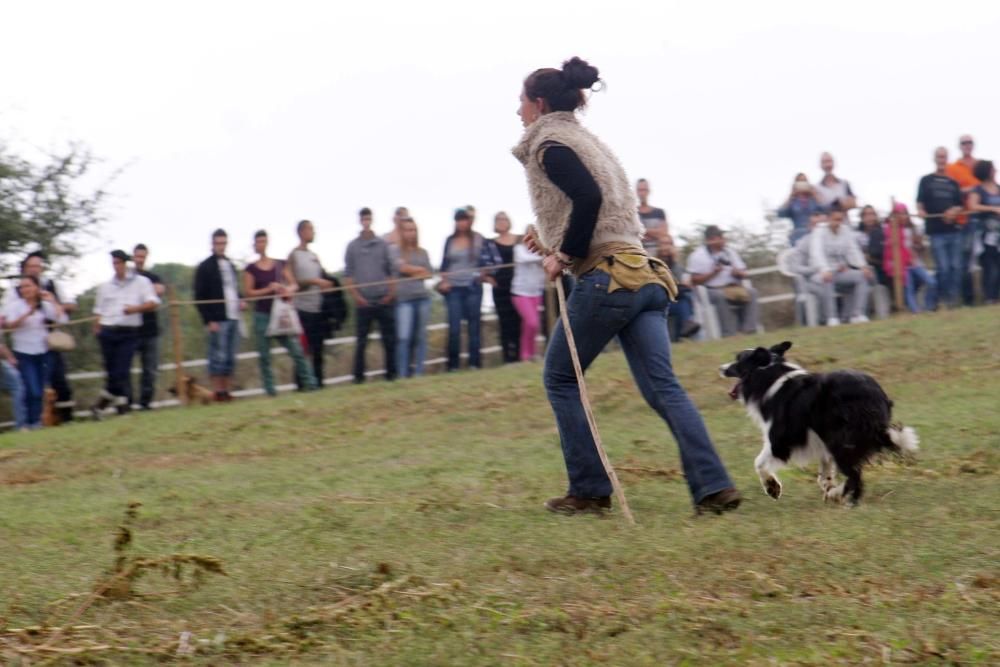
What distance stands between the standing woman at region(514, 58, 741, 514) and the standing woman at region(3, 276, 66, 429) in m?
8.38

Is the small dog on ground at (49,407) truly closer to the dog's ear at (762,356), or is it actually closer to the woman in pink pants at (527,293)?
the woman in pink pants at (527,293)

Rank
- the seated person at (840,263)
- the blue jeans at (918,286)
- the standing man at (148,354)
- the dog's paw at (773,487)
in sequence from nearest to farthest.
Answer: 1. the dog's paw at (773,487)
2. the standing man at (148,354)
3. the seated person at (840,263)
4. the blue jeans at (918,286)

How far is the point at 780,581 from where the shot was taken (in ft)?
17.1

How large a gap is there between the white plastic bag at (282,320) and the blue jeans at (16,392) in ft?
8.06

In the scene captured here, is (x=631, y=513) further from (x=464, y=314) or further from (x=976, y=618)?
(x=464, y=314)

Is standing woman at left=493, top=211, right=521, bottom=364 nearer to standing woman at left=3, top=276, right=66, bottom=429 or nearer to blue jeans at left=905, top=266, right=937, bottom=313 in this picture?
standing woman at left=3, top=276, right=66, bottom=429

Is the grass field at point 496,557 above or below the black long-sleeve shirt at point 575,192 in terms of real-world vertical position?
below

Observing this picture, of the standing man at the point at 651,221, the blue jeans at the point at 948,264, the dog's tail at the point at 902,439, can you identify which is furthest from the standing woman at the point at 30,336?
the blue jeans at the point at 948,264

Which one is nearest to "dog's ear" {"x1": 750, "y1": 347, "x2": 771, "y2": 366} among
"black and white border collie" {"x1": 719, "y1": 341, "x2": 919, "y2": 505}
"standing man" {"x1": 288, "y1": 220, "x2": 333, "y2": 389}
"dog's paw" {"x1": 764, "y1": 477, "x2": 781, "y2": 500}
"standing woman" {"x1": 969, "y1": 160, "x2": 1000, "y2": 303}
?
"black and white border collie" {"x1": 719, "y1": 341, "x2": 919, "y2": 505}

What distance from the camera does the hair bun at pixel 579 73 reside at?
6641mm

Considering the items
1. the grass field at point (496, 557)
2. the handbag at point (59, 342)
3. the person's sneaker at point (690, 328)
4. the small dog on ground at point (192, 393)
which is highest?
the handbag at point (59, 342)

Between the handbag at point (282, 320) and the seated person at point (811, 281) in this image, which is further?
the seated person at point (811, 281)

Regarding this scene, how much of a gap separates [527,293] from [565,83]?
8.64 m

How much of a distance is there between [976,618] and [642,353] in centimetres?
238
